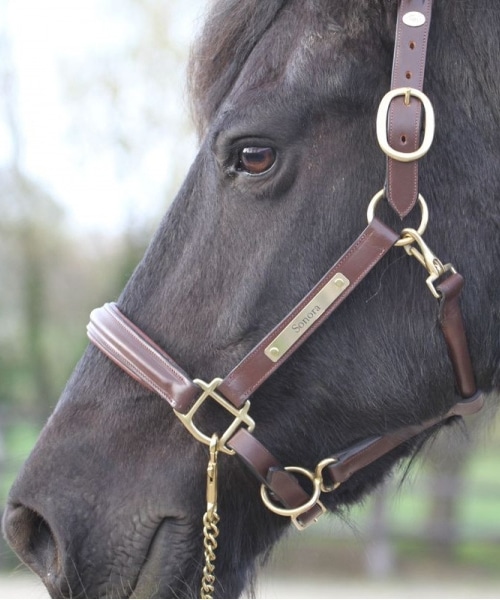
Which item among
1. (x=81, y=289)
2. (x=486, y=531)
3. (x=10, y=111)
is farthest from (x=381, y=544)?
(x=10, y=111)

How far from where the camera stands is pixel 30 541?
2250 millimetres

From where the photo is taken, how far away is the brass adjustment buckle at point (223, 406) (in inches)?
84.8

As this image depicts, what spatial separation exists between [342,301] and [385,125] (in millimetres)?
485

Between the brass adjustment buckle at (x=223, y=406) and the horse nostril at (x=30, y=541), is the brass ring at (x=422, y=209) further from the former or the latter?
the horse nostril at (x=30, y=541)

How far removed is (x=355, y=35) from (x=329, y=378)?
0.97 metres

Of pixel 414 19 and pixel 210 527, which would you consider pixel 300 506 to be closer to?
pixel 210 527

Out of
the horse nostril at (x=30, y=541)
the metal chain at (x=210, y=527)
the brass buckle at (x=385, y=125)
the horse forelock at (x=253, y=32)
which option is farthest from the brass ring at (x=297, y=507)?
the horse forelock at (x=253, y=32)

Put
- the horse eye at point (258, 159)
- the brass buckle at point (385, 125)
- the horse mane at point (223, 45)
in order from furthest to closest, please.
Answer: the horse mane at point (223, 45)
the horse eye at point (258, 159)
the brass buckle at point (385, 125)

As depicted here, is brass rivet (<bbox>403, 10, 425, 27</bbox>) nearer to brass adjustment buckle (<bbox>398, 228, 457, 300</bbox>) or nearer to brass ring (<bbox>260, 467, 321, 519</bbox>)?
brass adjustment buckle (<bbox>398, 228, 457, 300</bbox>)

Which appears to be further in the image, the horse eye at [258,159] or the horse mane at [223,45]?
the horse mane at [223,45]

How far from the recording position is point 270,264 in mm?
2184

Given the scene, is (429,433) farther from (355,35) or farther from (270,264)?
(355,35)

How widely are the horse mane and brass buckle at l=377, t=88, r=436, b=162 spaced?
0.52m

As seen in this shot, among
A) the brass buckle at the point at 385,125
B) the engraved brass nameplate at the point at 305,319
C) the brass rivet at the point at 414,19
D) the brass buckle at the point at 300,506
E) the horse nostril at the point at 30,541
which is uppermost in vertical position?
the brass rivet at the point at 414,19
